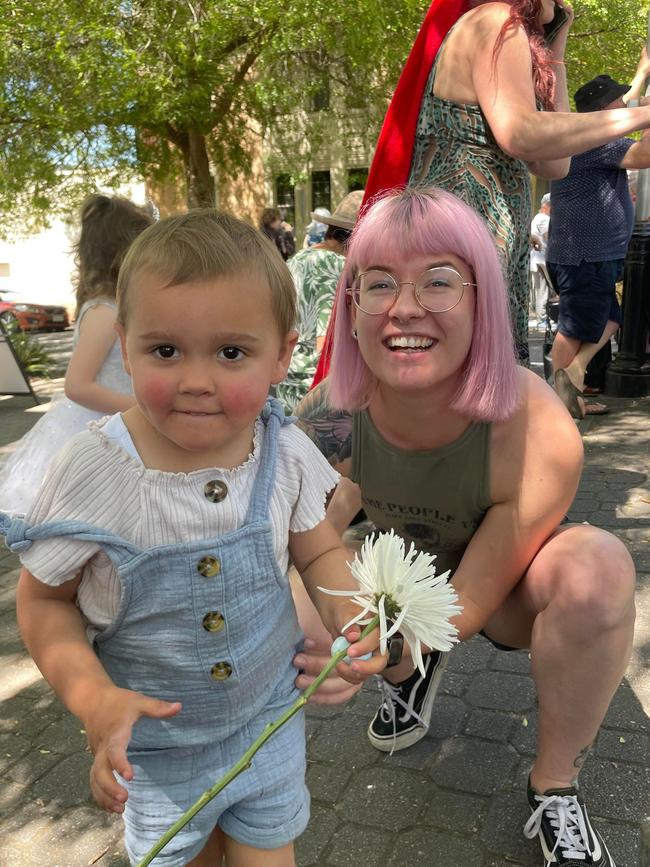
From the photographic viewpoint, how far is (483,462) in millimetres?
2197

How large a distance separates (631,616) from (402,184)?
1517mm

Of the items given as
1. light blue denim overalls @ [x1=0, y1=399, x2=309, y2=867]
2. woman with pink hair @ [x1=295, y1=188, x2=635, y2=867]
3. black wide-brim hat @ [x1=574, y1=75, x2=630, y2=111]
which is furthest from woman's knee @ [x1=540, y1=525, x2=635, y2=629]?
black wide-brim hat @ [x1=574, y1=75, x2=630, y2=111]

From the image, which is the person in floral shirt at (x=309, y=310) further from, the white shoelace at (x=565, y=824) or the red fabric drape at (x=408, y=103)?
the white shoelace at (x=565, y=824)

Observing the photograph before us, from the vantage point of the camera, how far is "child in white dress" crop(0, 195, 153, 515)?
3.42 metres

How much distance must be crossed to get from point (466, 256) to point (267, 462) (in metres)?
0.76

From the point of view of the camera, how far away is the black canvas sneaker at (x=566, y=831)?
2.04m

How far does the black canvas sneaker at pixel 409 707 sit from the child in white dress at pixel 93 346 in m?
1.53

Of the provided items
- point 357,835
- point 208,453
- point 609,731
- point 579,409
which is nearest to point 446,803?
point 357,835

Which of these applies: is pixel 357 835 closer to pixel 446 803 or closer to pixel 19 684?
pixel 446 803

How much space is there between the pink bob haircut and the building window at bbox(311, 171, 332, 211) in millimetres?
28501

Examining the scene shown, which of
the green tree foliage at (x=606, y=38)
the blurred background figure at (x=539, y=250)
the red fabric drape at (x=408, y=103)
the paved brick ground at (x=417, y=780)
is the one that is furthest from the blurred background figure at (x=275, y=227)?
the paved brick ground at (x=417, y=780)

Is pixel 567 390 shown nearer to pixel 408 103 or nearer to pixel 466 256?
pixel 408 103

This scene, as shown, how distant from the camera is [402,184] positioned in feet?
9.00

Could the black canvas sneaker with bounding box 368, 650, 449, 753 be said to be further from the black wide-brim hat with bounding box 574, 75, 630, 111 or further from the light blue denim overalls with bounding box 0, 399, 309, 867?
the black wide-brim hat with bounding box 574, 75, 630, 111
